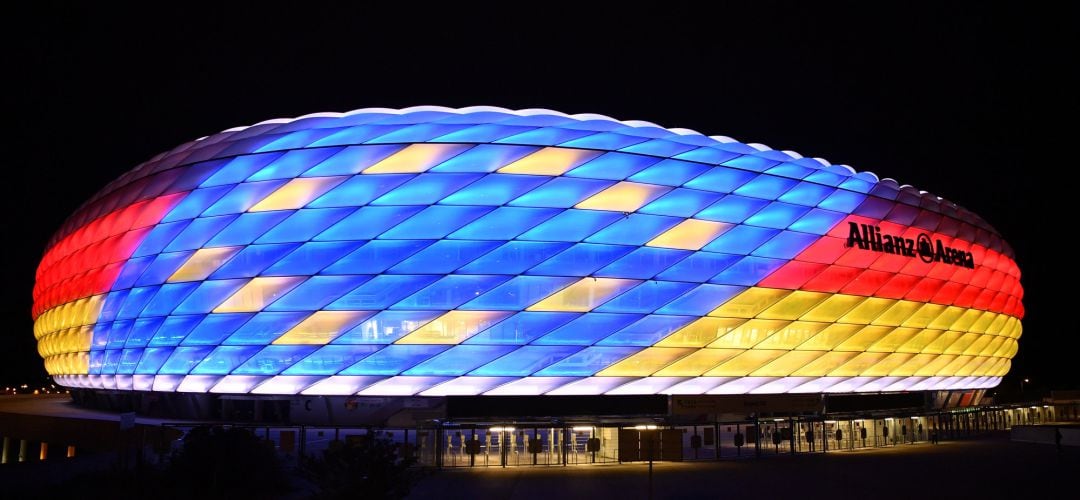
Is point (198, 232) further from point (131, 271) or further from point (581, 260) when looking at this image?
point (581, 260)

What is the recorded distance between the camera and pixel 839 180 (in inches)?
1326

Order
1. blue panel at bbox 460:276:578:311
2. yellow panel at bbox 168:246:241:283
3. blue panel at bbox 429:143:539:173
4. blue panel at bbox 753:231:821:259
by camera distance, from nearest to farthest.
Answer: blue panel at bbox 460:276:578:311 → blue panel at bbox 429:143:539:173 → yellow panel at bbox 168:246:241:283 → blue panel at bbox 753:231:821:259

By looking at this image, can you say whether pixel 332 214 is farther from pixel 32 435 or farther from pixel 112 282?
pixel 32 435

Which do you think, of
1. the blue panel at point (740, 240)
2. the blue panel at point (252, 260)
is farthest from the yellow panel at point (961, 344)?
the blue panel at point (252, 260)

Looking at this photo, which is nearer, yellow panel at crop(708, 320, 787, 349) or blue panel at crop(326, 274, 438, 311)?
blue panel at crop(326, 274, 438, 311)

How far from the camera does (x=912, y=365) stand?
116 ft

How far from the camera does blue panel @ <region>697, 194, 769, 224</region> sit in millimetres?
29016

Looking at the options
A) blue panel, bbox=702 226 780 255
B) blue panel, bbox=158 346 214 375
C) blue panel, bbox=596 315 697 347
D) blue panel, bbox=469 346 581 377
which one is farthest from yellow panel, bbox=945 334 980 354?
blue panel, bbox=158 346 214 375

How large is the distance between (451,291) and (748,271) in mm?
10524

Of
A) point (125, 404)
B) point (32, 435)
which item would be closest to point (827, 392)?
point (125, 404)

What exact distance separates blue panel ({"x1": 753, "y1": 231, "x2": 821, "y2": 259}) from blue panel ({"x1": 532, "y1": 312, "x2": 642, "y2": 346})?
5.87 metres

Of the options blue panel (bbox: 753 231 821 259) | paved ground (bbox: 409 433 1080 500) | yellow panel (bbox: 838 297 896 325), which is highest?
blue panel (bbox: 753 231 821 259)

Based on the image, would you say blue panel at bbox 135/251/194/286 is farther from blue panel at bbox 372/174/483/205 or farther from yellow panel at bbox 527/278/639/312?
yellow panel at bbox 527/278/639/312

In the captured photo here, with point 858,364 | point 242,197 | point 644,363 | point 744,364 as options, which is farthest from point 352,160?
point 858,364
